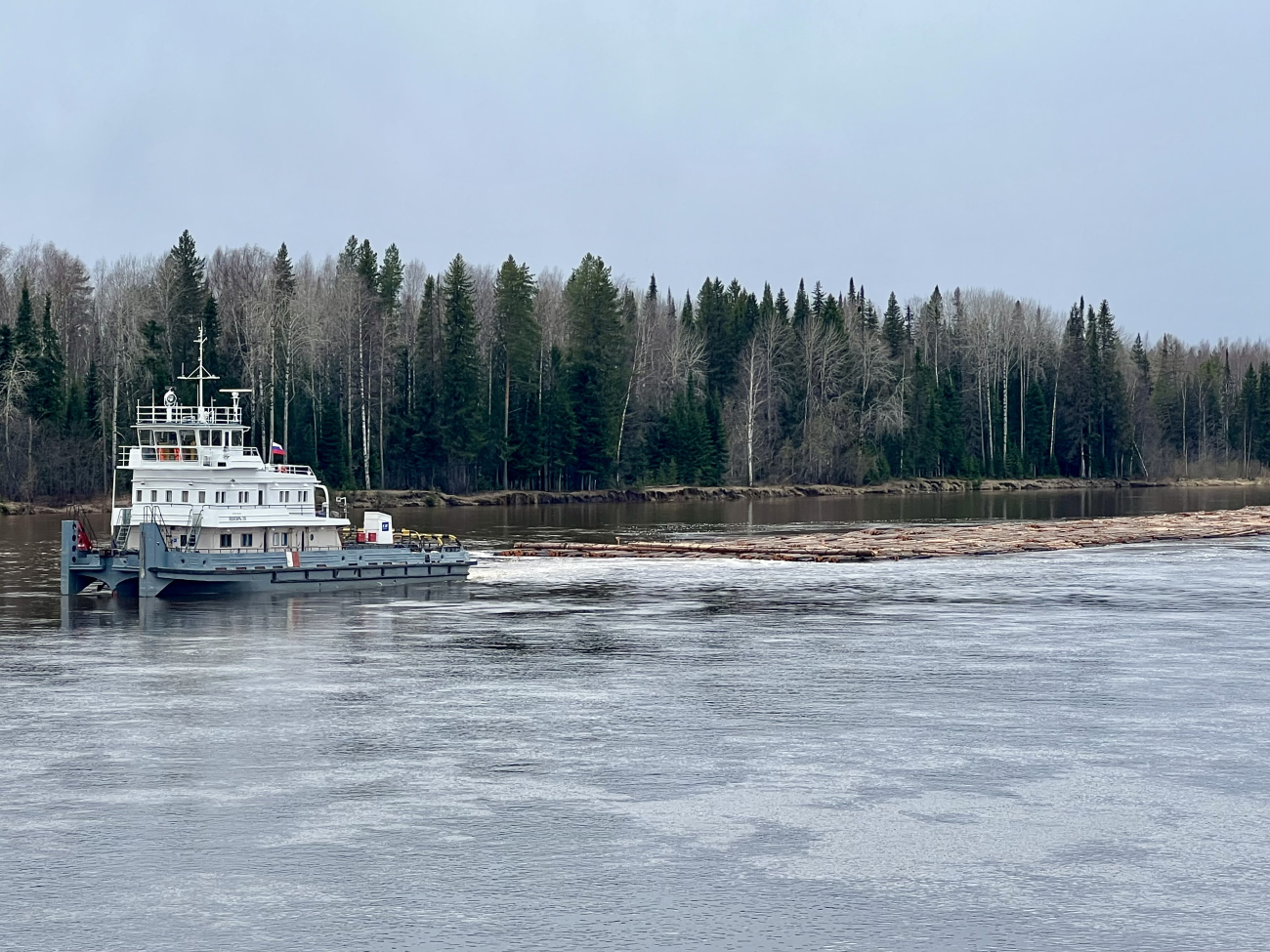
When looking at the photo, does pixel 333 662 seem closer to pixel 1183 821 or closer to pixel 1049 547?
pixel 1183 821

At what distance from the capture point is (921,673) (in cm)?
3344

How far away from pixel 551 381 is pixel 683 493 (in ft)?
49.3

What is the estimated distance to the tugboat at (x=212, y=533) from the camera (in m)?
49.1

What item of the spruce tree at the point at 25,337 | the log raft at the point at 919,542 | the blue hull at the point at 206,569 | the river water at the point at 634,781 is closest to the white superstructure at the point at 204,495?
the blue hull at the point at 206,569

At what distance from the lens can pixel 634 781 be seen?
76.5 feet

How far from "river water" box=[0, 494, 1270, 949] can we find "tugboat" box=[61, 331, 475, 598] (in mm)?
5141

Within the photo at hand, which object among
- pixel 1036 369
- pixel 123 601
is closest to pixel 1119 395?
pixel 1036 369

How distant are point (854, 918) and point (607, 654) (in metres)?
19.3

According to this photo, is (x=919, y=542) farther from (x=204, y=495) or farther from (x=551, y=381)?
(x=551, y=381)

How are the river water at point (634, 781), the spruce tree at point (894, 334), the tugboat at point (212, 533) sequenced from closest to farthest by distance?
the river water at point (634, 781) < the tugboat at point (212, 533) < the spruce tree at point (894, 334)

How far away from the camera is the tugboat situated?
4912 centimetres

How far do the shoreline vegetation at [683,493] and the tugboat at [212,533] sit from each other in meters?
43.6

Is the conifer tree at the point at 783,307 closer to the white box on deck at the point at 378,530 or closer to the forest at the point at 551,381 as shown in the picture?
the forest at the point at 551,381

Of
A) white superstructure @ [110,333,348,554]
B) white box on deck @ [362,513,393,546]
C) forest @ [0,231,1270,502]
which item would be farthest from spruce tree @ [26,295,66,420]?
white superstructure @ [110,333,348,554]
